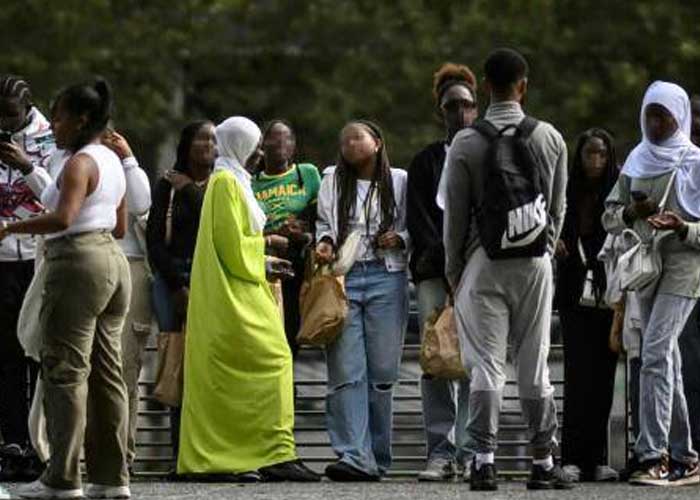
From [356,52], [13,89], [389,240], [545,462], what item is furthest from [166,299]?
[356,52]

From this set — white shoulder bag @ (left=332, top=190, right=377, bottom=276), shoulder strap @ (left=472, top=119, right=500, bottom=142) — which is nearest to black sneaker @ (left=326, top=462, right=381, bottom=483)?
white shoulder bag @ (left=332, top=190, right=377, bottom=276)

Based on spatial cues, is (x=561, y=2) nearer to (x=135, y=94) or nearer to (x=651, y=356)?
(x=135, y=94)

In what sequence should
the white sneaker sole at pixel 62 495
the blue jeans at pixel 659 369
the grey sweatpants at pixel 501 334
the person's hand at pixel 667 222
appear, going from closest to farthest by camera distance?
1. the white sneaker sole at pixel 62 495
2. the grey sweatpants at pixel 501 334
3. the person's hand at pixel 667 222
4. the blue jeans at pixel 659 369

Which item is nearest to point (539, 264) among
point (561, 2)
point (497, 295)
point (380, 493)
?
point (497, 295)

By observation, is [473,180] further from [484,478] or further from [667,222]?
[484,478]

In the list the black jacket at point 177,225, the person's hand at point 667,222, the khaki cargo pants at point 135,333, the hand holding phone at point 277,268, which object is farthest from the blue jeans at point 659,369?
the khaki cargo pants at point 135,333

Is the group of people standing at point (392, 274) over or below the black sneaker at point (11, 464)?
over

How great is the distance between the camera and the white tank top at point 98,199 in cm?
1416

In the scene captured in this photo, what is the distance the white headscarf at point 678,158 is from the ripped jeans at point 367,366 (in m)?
1.65

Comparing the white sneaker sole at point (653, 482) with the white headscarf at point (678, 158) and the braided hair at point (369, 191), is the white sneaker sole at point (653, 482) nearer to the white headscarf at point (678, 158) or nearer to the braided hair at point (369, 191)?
the white headscarf at point (678, 158)

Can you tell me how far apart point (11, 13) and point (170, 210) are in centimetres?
2509

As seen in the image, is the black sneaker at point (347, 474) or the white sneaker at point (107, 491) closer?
the white sneaker at point (107, 491)

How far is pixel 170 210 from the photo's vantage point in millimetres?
16922

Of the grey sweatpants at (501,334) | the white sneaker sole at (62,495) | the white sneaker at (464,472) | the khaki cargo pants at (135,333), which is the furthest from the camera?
the khaki cargo pants at (135,333)
